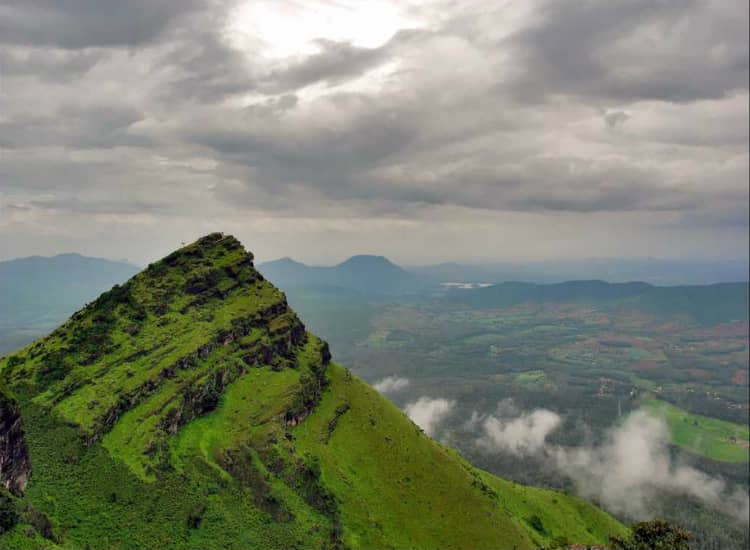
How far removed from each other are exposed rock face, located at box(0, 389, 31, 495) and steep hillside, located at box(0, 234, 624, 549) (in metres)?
0.33

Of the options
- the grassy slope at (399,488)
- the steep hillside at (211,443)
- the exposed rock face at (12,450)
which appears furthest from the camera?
the grassy slope at (399,488)

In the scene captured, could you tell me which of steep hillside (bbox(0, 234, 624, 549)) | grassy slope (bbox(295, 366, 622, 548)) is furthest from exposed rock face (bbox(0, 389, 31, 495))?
grassy slope (bbox(295, 366, 622, 548))

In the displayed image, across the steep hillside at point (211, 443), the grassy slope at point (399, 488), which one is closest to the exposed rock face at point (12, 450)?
the steep hillside at point (211, 443)

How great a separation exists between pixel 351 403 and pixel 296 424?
70.2ft

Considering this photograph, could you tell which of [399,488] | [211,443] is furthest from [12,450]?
[399,488]

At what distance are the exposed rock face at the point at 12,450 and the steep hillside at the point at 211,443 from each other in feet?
1.08

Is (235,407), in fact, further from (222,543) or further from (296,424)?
(222,543)

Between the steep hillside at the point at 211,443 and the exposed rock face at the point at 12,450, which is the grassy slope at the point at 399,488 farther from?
the exposed rock face at the point at 12,450

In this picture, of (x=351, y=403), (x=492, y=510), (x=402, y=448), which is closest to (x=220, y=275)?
(x=351, y=403)

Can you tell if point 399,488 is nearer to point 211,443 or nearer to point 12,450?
point 211,443

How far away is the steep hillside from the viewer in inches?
3113

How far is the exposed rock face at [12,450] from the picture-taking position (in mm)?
70438

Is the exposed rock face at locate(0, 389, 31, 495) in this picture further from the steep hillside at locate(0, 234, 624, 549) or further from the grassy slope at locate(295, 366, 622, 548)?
the grassy slope at locate(295, 366, 622, 548)

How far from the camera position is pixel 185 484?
284ft
